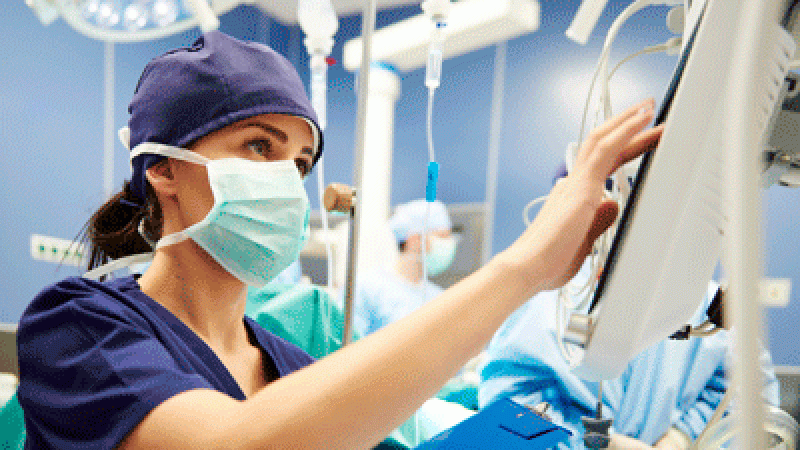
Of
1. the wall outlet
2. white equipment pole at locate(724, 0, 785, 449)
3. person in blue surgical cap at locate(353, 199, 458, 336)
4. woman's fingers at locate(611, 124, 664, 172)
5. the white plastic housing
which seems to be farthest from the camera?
person in blue surgical cap at locate(353, 199, 458, 336)

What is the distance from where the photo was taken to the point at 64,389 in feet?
1.95

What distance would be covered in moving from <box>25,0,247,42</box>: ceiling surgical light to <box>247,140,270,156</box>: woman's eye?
423mm

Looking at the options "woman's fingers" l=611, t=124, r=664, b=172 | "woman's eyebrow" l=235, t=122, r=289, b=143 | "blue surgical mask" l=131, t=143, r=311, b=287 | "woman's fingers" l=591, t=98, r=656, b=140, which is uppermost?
"woman's fingers" l=591, t=98, r=656, b=140

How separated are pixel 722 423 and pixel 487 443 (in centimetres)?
28

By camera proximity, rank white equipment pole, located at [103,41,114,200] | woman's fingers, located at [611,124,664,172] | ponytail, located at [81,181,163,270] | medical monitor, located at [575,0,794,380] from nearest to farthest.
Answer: medical monitor, located at [575,0,794,380], woman's fingers, located at [611,124,664,172], ponytail, located at [81,181,163,270], white equipment pole, located at [103,41,114,200]

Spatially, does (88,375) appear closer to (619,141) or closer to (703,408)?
(619,141)

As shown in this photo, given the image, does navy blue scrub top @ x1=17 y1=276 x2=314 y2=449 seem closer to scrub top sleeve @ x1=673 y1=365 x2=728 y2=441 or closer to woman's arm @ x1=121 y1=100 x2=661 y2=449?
woman's arm @ x1=121 y1=100 x2=661 y2=449

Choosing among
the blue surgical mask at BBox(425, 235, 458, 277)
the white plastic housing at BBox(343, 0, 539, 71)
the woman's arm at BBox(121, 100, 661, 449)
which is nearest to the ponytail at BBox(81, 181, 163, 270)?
the woman's arm at BBox(121, 100, 661, 449)

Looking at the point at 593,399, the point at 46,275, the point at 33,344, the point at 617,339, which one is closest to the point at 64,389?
the point at 33,344

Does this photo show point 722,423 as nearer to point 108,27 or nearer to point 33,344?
point 33,344

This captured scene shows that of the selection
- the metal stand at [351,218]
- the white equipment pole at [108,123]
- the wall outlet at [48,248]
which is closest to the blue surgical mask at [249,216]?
the metal stand at [351,218]

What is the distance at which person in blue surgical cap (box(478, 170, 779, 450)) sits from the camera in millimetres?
1426

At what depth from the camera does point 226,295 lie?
928 millimetres

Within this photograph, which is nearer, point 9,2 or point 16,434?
point 16,434
